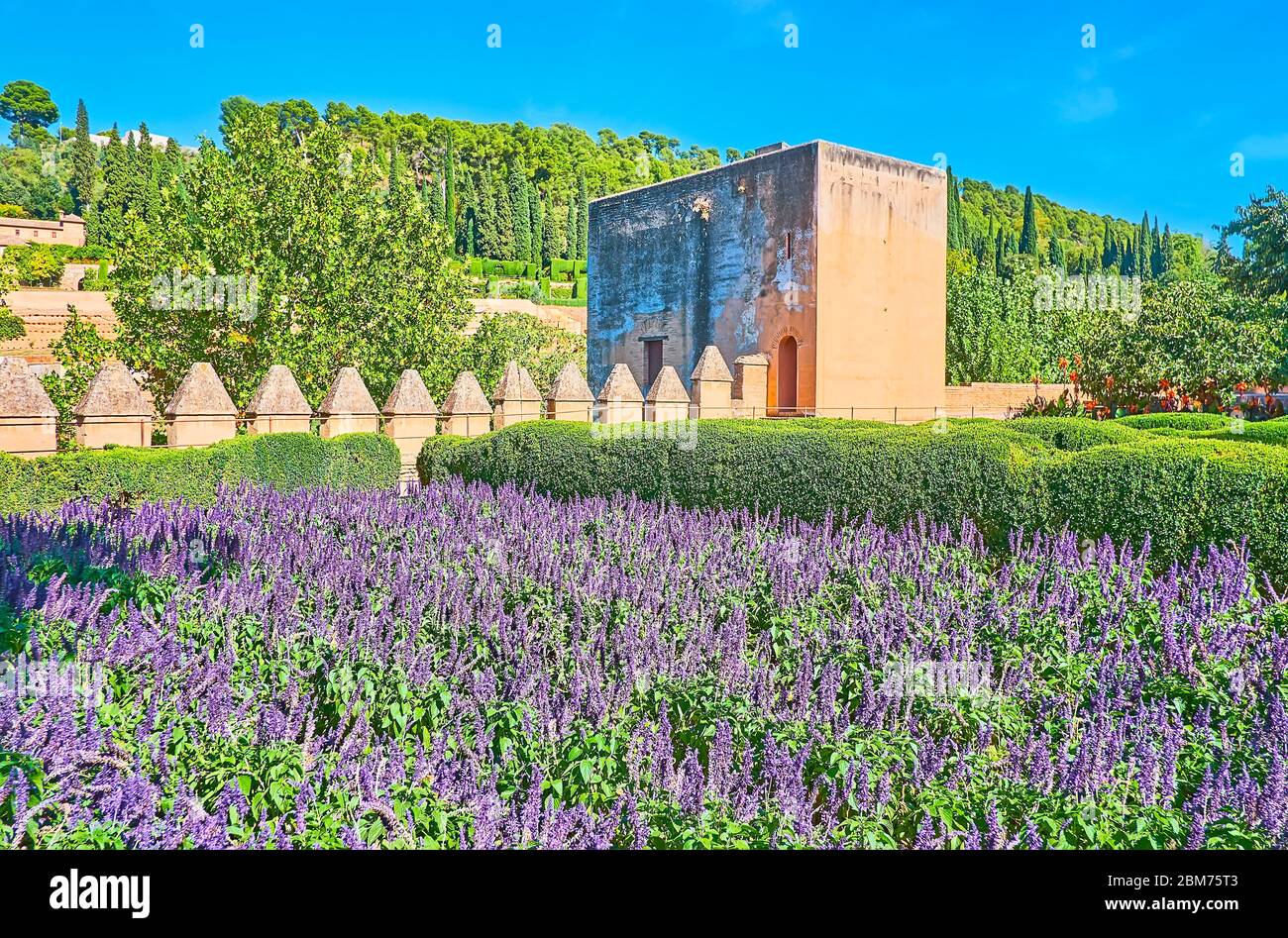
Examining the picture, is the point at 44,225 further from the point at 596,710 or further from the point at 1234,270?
the point at 596,710

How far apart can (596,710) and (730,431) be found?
21.8 feet

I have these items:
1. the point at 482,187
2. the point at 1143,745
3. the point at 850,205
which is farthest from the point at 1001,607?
the point at 482,187

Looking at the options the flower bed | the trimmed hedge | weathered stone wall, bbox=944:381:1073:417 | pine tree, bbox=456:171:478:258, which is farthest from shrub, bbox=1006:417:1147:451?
pine tree, bbox=456:171:478:258

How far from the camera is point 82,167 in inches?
3250

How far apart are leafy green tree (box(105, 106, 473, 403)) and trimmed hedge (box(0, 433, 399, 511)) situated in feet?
19.3

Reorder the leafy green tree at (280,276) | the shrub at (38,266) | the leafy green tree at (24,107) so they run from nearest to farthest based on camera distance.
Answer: the leafy green tree at (280,276), the shrub at (38,266), the leafy green tree at (24,107)

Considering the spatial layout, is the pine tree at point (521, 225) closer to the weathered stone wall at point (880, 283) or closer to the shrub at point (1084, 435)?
the weathered stone wall at point (880, 283)

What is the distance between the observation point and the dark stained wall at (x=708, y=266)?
863 inches

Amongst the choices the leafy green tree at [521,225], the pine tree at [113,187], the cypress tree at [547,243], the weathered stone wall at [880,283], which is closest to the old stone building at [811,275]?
the weathered stone wall at [880,283]

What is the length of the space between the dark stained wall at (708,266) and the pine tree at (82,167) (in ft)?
228

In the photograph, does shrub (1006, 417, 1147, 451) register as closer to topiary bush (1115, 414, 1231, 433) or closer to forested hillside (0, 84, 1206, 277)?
topiary bush (1115, 414, 1231, 433)

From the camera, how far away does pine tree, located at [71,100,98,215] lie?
81375 mm

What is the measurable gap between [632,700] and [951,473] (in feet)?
16.1

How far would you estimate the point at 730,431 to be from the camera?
10023mm
